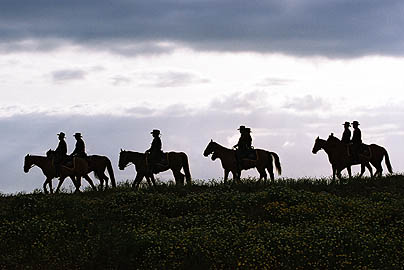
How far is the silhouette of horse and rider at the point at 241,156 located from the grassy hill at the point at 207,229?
147 inches

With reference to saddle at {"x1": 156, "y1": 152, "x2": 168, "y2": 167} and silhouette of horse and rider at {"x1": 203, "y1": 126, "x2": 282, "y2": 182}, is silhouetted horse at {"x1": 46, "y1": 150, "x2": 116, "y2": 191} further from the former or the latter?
silhouette of horse and rider at {"x1": 203, "y1": 126, "x2": 282, "y2": 182}

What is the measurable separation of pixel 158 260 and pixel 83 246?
2.69 meters

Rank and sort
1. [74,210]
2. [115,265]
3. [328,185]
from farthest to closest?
[328,185], [74,210], [115,265]

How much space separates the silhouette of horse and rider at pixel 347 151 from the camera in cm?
3547

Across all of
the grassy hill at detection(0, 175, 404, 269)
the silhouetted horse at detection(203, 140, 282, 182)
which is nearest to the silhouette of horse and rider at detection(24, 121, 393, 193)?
the silhouetted horse at detection(203, 140, 282, 182)

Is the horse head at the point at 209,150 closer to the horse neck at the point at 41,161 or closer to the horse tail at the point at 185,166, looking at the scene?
the horse tail at the point at 185,166

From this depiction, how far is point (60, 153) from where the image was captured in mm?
32781

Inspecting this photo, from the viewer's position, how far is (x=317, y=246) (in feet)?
65.0

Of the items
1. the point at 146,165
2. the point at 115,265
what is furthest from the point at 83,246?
the point at 146,165

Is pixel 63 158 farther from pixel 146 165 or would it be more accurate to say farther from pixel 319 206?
pixel 319 206

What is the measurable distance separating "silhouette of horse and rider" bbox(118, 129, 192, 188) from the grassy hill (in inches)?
106

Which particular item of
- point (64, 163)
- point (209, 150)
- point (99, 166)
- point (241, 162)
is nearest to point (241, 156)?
point (241, 162)

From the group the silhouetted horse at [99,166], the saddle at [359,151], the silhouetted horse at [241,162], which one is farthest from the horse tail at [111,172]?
the saddle at [359,151]

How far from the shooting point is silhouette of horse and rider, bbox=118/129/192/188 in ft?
108
